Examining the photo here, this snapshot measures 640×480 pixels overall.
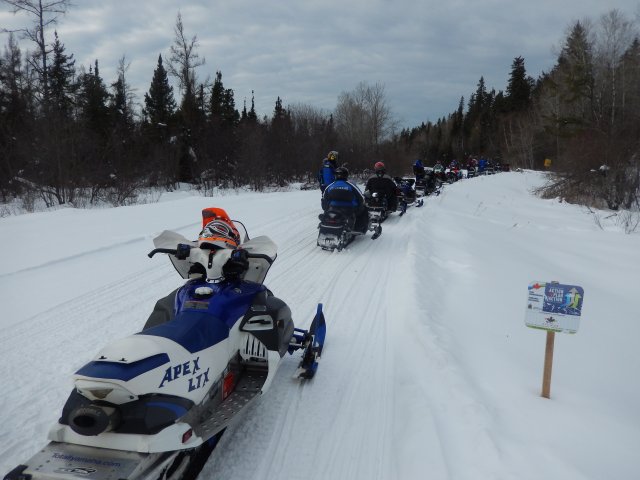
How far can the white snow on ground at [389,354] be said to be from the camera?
2938 millimetres

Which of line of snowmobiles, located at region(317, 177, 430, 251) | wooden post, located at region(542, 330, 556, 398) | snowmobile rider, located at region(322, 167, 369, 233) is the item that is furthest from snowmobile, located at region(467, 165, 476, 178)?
wooden post, located at region(542, 330, 556, 398)

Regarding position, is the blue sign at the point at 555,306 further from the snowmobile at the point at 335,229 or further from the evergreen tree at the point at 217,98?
the evergreen tree at the point at 217,98

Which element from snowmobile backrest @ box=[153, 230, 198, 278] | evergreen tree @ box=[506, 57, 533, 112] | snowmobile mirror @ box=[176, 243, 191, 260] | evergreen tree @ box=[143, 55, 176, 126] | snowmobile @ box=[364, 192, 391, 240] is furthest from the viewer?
evergreen tree @ box=[506, 57, 533, 112]

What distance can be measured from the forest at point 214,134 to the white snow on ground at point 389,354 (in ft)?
34.3

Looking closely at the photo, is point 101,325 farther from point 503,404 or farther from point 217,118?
point 217,118

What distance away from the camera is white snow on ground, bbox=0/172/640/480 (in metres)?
2.94

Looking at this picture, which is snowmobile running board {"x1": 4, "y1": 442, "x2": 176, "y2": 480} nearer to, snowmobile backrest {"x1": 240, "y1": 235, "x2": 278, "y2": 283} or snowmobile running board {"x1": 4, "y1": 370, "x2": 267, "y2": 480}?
snowmobile running board {"x1": 4, "y1": 370, "x2": 267, "y2": 480}

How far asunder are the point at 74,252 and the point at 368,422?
642 centimetres

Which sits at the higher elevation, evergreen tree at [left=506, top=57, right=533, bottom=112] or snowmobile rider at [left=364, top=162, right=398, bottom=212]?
Answer: evergreen tree at [left=506, top=57, right=533, bottom=112]

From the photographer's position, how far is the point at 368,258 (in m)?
8.24

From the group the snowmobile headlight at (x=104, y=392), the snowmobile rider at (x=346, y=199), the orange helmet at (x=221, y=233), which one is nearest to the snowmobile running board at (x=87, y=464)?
the snowmobile headlight at (x=104, y=392)

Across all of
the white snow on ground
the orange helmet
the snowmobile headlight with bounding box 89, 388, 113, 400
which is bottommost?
the white snow on ground

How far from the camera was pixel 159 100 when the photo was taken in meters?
36.2

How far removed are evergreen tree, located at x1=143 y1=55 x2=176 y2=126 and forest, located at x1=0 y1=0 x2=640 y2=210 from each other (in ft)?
0.29
